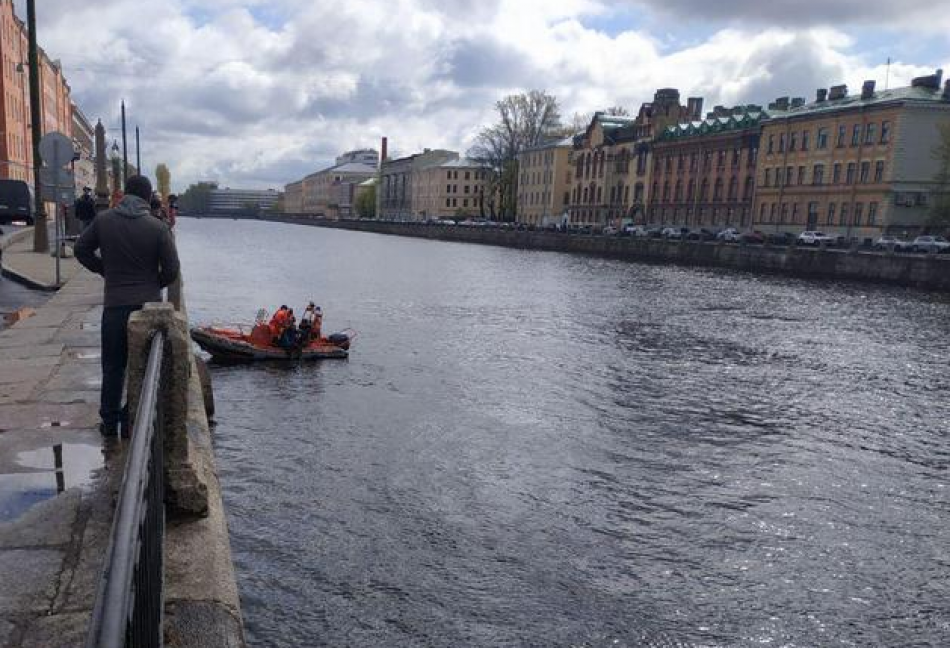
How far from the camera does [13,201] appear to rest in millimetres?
34531

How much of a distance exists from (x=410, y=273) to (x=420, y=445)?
3828cm

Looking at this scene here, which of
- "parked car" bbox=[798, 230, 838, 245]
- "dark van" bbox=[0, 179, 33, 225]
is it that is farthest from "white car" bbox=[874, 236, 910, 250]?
"dark van" bbox=[0, 179, 33, 225]

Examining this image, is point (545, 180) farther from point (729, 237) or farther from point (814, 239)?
point (814, 239)

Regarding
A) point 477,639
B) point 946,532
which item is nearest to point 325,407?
point 477,639

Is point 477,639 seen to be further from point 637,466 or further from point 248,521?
point 637,466

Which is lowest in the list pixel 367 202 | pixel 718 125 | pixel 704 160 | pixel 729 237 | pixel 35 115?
pixel 729 237

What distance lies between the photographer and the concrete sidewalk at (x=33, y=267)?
17.0 metres

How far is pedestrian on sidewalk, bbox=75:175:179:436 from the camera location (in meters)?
5.72

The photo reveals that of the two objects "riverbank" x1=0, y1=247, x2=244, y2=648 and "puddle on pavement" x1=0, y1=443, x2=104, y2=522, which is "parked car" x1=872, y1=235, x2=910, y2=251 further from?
"puddle on pavement" x1=0, y1=443, x2=104, y2=522

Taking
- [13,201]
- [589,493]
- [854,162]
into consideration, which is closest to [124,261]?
[589,493]

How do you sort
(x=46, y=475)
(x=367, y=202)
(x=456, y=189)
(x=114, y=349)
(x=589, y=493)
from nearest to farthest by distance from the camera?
(x=46, y=475) < (x=114, y=349) < (x=589, y=493) < (x=456, y=189) < (x=367, y=202)

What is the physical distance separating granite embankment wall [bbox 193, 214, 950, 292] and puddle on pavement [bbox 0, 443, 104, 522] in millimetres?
45646

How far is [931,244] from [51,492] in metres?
52.1

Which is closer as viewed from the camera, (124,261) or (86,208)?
(124,261)
